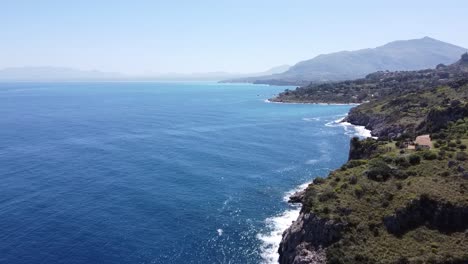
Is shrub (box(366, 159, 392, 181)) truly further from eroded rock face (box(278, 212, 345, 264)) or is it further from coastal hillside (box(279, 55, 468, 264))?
eroded rock face (box(278, 212, 345, 264))

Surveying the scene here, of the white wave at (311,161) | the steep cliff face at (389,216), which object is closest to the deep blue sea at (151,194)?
the white wave at (311,161)

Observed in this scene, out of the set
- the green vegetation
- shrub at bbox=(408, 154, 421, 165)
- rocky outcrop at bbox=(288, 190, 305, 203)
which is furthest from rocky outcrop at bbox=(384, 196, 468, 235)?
rocky outcrop at bbox=(288, 190, 305, 203)

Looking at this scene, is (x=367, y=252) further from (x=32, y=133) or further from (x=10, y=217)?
(x=32, y=133)

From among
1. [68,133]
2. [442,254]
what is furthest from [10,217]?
[68,133]

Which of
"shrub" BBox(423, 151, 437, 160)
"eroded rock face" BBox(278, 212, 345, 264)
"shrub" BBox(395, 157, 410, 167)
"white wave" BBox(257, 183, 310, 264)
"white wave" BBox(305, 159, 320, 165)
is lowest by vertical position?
"white wave" BBox(305, 159, 320, 165)

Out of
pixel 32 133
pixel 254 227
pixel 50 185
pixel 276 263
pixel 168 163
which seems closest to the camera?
pixel 276 263

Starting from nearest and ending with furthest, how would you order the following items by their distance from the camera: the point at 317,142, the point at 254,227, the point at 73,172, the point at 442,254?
the point at 442,254
the point at 254,227
the point at 73,172
the point at 317,142
